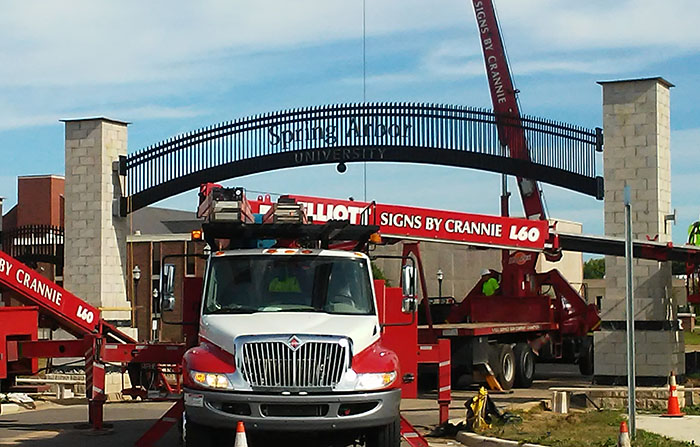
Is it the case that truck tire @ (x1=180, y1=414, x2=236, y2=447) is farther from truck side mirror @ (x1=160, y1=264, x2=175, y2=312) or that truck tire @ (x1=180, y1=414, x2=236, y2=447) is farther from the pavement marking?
the pavement marking

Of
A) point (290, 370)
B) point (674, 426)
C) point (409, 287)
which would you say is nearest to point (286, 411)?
point (290, 370)

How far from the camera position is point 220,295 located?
42.1ft

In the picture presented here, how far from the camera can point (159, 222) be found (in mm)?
76000

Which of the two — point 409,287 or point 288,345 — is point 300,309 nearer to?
point 288,345

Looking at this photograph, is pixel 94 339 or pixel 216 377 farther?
pixel 94 339

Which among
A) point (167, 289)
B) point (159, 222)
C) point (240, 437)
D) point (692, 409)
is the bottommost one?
point (692, 409)

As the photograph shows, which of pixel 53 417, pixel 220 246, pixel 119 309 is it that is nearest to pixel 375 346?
pixel 220 246

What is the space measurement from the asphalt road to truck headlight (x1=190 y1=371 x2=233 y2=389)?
1405mm

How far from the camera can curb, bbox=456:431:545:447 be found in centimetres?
1452

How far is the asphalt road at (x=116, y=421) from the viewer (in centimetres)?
1559

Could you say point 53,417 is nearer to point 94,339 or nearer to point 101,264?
point 94,339

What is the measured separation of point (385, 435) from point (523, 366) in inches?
602

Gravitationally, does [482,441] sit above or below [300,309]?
below

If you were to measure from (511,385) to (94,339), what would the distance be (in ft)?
40.7
